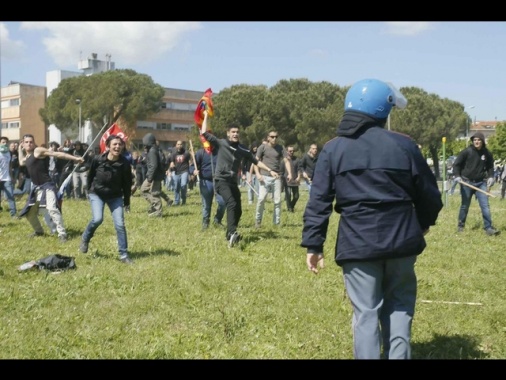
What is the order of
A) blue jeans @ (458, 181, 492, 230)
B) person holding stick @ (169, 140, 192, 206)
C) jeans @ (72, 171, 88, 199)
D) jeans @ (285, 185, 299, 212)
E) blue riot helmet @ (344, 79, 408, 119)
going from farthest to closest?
jeans @ (72, 171, 88, 199) < person holding stick @ (169, 140, 192, 206) < jeans @ (285, 185, 299, 212) < blue jeans @ (458, 181, 492, 230) < blue riot helmet @ (344, 79, 408, 119)

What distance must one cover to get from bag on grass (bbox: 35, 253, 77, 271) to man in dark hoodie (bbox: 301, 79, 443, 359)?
17.1 ft

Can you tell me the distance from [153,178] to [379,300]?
41.7 feet

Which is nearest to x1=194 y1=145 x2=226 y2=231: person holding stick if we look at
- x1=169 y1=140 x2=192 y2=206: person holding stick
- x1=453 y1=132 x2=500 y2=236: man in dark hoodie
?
x1=453 y1=132 x2=500 y2=236: man in dark hoodie

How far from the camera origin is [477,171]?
1271cm

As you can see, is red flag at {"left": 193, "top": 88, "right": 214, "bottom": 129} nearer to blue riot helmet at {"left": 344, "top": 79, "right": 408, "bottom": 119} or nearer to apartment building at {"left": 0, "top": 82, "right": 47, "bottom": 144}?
blue riot helmet at {"left": 344, "top": 79, "right": 408, "bottom": 119}

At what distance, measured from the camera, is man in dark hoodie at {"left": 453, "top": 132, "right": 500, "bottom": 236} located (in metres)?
12.6

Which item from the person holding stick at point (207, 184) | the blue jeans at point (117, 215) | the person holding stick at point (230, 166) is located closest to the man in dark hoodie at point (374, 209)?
the blue jeans at point (117, 215)

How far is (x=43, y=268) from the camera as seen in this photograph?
8.60 m

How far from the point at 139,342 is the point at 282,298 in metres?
1.99

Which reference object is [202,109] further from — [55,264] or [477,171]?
[477,171]

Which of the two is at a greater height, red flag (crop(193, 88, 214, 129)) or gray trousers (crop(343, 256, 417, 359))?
red flag (crop(193, 88, 214, 129))

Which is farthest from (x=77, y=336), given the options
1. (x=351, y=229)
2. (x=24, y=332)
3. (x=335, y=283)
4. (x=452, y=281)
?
(x=452, y=281)

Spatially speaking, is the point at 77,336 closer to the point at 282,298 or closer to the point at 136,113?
the point at 282,298

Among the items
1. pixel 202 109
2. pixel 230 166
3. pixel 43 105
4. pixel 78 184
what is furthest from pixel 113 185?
pixel 43 105
